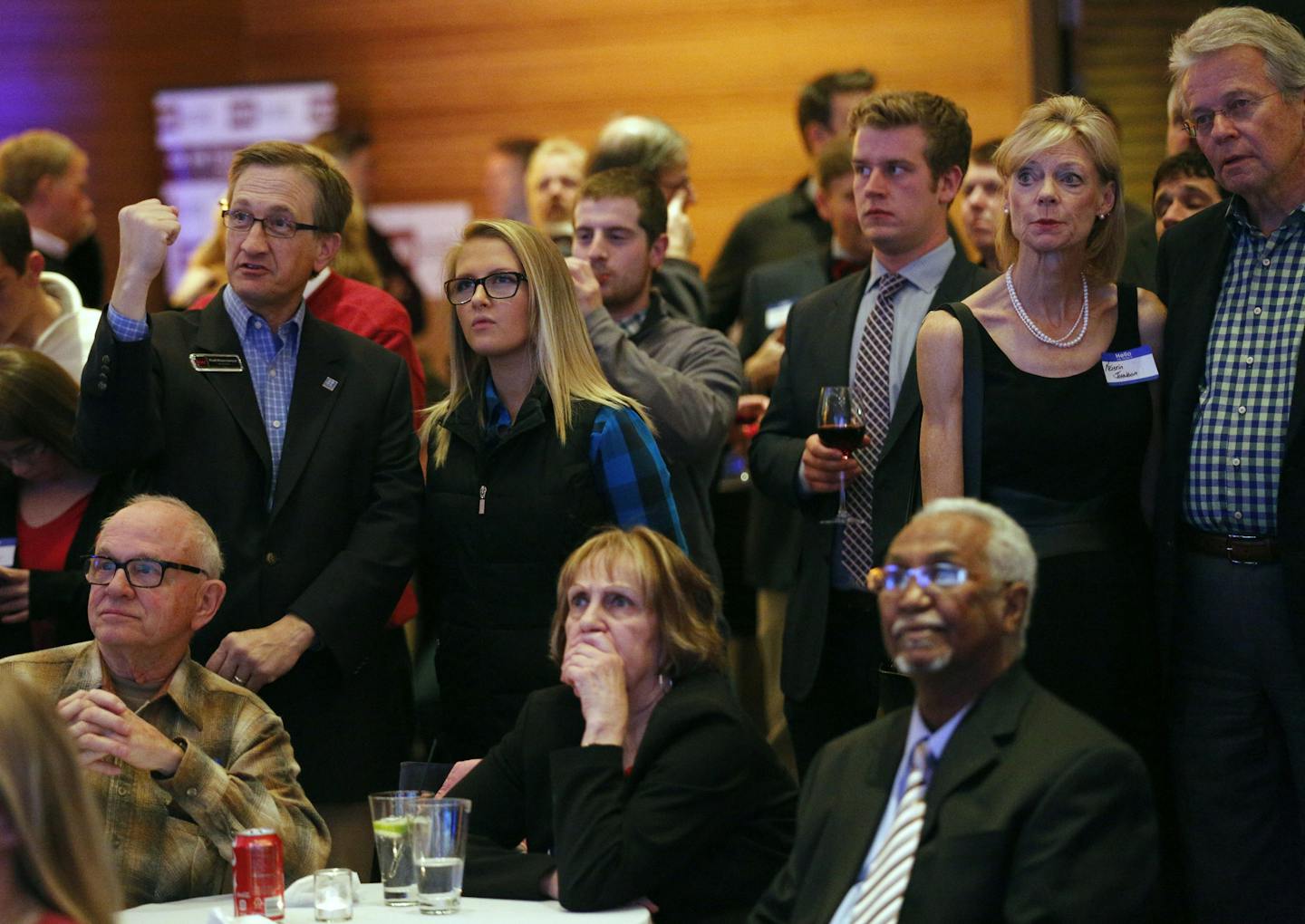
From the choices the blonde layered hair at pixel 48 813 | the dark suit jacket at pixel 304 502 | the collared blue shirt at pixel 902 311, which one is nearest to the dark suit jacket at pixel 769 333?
the collared blue shirt at pixel 902 311

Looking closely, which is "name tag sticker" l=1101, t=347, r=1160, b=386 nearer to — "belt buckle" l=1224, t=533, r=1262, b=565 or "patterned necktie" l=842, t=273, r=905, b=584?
"belt buckle" l=1224, t=533, r=1262, b=565

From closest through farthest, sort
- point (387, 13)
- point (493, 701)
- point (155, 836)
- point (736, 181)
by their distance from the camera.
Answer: point (155, 836)
point (493, 701)
point (736, 181)
point (387, 13)

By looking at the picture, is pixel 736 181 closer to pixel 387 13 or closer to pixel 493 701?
pixel 387 13

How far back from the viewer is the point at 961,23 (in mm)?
7352

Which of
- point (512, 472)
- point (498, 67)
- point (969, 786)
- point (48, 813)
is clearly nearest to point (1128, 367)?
point (969, 786)

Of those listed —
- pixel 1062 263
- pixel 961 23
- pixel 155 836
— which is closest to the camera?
pixel 155 836

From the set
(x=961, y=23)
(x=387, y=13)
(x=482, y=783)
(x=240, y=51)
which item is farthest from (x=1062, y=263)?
(x=240, y=51)

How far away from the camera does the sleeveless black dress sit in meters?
3.37

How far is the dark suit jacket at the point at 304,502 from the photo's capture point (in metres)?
3.79

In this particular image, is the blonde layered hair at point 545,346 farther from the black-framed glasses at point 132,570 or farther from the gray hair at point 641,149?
the gray hair at point 641,149

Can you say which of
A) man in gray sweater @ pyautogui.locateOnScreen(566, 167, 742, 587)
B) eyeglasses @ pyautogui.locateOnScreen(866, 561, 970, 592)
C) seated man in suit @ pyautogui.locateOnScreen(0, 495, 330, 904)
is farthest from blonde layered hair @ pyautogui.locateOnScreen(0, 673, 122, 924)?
man in gray sweater @ pyautogui.locateOnScreen(566, 167, 742, 587)

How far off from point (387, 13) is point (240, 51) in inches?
33.1

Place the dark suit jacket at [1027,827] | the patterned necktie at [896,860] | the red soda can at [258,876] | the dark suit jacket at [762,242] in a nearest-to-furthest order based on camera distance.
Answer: the dark suit jacket at [1027,827], the patterned necktie at [896,860], the red soda can at [258,876], the dark suit jacket at [762,242]

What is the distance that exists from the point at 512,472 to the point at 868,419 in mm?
816
